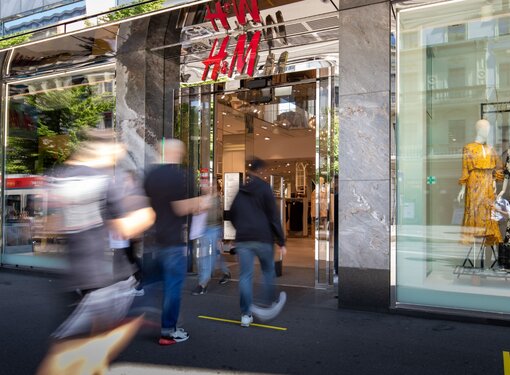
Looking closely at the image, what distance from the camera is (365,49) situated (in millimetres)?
6023

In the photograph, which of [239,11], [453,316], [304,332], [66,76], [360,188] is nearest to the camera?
[304,332]

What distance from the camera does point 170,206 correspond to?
14.4 ft

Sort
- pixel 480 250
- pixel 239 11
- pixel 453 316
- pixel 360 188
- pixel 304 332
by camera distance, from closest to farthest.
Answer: pixel 304 332, pixel 453 316, pixel 360 188, pixel 480 250, pixel 239 11

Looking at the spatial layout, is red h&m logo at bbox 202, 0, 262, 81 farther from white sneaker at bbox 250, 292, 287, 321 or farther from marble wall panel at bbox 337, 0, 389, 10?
white sneaker at bbox 250, 292, 287, 321

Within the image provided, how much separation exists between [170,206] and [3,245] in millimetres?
7355

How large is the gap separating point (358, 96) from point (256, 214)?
2.24 metres

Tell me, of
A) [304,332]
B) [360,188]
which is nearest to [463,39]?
[360,188]

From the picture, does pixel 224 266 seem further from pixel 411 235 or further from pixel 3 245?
pixel 3 245

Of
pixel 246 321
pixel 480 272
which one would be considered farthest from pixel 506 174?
pixel 246 321

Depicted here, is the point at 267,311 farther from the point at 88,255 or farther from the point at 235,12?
the point at 235,12

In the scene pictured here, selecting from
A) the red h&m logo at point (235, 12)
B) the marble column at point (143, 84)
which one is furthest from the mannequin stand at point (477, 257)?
the marble column at point (143, 84)

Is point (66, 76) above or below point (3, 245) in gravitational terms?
above

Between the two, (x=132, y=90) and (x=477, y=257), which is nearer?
(x=477, y=257)

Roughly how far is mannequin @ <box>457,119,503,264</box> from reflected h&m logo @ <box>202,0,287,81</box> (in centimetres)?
356
